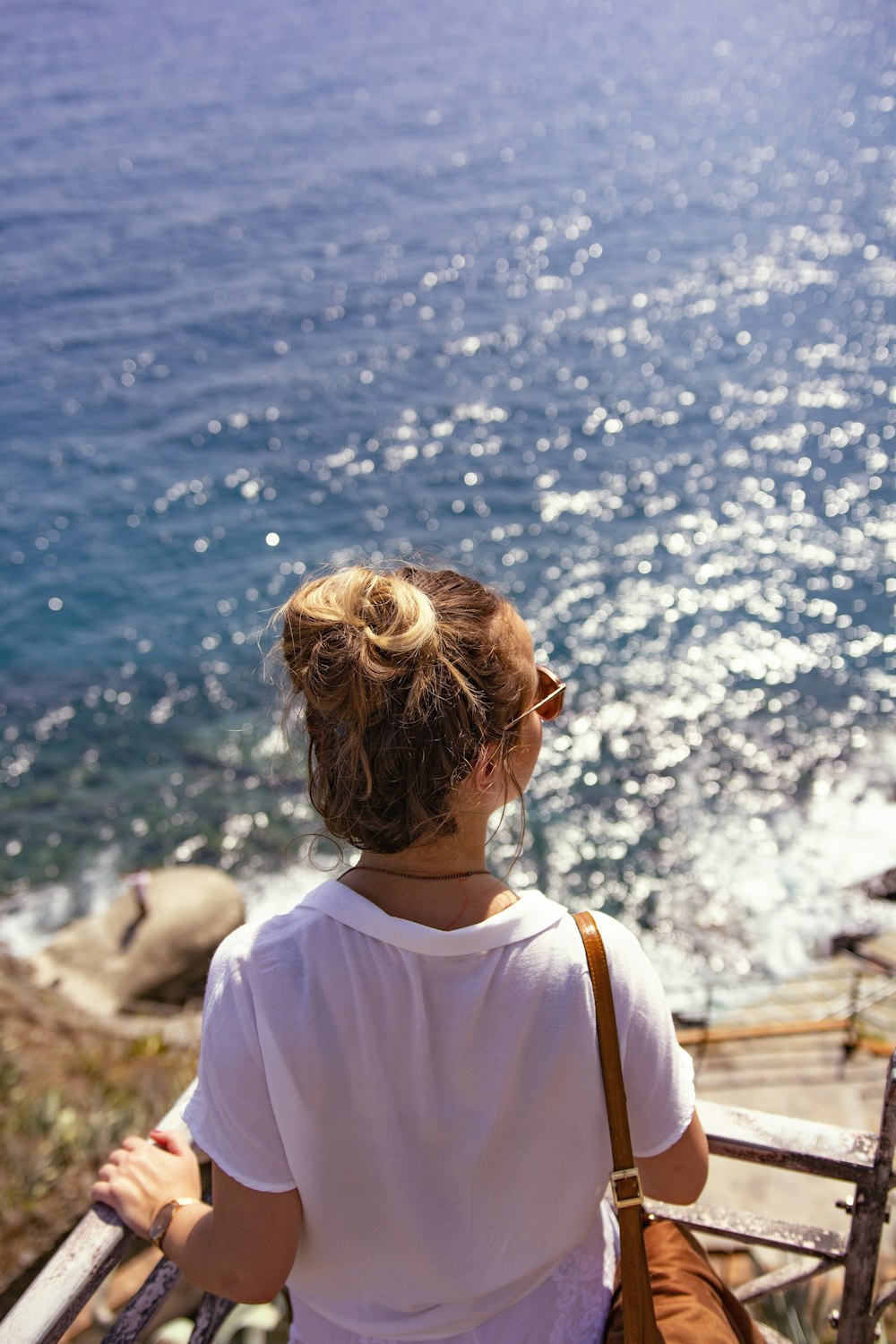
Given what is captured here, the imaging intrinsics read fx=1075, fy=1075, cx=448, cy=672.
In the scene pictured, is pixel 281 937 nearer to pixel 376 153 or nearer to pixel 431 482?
pixel 431 482

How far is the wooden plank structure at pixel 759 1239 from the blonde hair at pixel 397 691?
0.97 meters

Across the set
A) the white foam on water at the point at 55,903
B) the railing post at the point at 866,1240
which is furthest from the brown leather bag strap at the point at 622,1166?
the white foam on water at the point at 55,903

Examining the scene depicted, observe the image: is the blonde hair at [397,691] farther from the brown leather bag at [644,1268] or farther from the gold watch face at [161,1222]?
the gold watch face at [161,1222]

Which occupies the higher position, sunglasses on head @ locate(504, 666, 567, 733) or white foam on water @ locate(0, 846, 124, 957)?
sunglasses on head @ locate(504, 666, 567, 733)

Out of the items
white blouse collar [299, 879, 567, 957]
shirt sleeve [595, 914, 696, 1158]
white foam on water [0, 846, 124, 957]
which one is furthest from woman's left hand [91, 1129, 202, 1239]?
white foam on water [0, 846, 124, 957]

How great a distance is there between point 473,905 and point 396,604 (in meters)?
0.53

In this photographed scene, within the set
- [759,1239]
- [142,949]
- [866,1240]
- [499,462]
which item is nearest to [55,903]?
[142,949]

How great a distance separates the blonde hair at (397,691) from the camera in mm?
1703

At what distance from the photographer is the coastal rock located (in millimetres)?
9477

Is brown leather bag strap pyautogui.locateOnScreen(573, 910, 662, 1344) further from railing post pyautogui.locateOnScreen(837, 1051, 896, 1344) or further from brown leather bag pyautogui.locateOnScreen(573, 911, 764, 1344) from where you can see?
railing post pyautogui.locateOnScreen(837, 1051, 896, 1344)

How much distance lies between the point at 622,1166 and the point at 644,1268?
20 cm

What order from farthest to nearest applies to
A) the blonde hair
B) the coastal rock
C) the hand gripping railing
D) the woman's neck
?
1. the coastal rock
2. the hand gripping railing
3. the woman's neck
4. the blonde hair

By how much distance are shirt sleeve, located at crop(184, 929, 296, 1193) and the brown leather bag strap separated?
55 cm

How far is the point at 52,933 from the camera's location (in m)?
10.5
